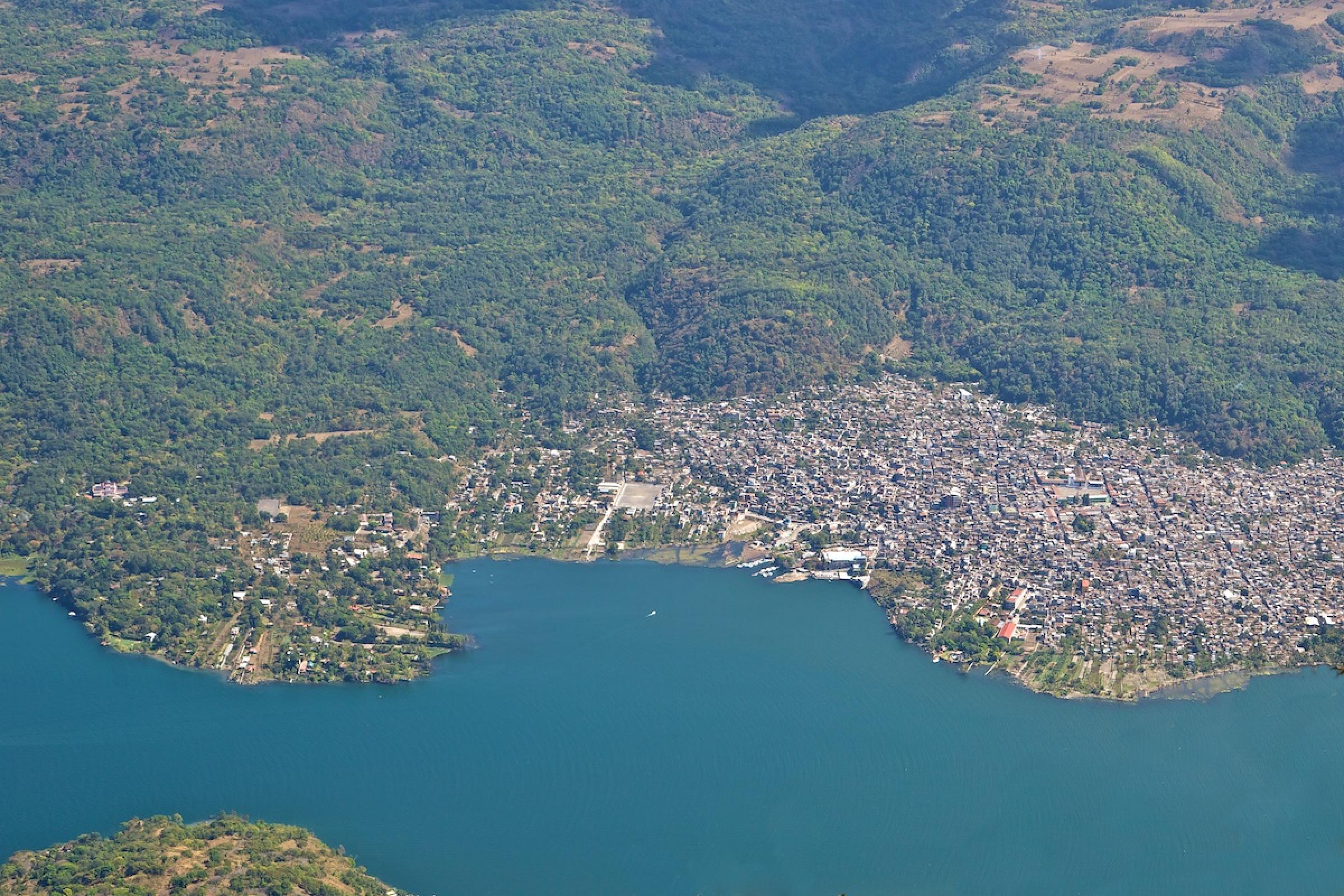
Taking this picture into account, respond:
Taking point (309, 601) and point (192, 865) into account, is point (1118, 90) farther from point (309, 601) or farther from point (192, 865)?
point (192, 865)

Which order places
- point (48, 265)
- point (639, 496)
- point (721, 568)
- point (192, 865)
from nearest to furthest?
point (192, 865)
point (721, 568)
point (639, 496)
point (48, 265)

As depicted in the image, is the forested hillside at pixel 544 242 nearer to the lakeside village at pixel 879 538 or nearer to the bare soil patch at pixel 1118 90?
the bare soil patch at pixel 1118 90

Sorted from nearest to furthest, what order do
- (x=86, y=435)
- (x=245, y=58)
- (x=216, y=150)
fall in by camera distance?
(x=86, y=435), (x=216, y=150), (x=245, y=58)

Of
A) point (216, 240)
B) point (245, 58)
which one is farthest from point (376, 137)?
point (216, 240)

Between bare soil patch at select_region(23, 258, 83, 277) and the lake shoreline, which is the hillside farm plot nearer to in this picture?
the lake shoreline

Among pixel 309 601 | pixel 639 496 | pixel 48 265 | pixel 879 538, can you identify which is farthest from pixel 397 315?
pixel 879 538

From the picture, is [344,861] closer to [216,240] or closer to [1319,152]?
[216,240]

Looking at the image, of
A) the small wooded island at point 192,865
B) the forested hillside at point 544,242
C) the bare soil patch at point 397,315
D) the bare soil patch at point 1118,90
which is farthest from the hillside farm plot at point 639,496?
the bare soil patch at point 1118,90

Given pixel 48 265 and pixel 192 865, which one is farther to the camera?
pixel 48 265
